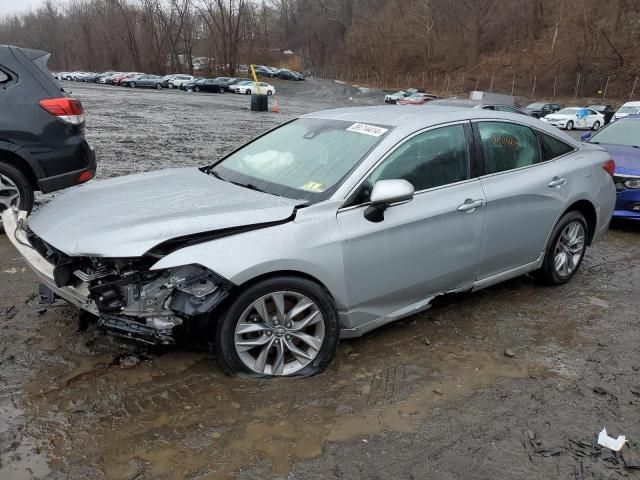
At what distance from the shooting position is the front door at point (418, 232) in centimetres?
333

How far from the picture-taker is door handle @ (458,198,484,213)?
376 centimetres

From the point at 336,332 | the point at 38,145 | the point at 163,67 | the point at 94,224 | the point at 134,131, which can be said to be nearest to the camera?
the point at 94,224

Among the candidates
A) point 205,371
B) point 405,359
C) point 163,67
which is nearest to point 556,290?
point 405,359

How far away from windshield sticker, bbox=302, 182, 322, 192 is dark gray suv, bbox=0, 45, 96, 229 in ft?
10.6

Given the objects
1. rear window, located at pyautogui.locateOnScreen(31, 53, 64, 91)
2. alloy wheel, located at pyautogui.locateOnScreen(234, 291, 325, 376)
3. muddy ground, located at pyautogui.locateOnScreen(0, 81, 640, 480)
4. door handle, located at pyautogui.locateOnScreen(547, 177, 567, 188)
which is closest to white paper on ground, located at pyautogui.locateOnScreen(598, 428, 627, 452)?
muddy ground, located at pyautogui.locateOnScreen(0, 81, 640, 480)

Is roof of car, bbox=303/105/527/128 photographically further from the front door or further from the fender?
the fender

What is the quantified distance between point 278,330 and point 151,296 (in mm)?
733

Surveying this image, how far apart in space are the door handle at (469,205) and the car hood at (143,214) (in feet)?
3.96

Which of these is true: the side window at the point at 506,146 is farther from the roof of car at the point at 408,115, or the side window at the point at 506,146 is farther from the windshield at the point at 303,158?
the windshield at the point at 303,158

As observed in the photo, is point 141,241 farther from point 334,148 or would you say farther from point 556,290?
point 556,290

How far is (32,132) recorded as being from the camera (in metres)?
5.33

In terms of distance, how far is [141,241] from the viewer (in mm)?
2848

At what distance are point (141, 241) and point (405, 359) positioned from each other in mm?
1840

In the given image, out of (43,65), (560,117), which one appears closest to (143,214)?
(43,65)
